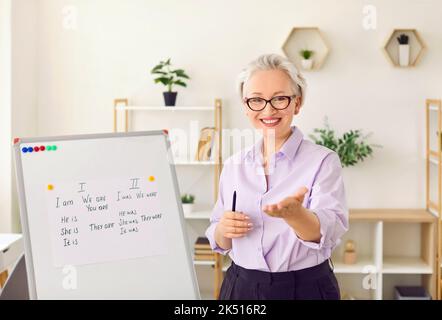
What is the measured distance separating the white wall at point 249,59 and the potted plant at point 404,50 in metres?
0.08

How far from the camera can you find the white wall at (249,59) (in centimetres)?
389

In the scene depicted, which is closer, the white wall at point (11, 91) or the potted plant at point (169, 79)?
the white wall at point (11, 91)

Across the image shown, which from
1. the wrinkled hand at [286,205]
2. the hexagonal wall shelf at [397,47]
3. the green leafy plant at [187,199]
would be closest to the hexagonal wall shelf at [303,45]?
the hexagonal wall shelf at [397,47]

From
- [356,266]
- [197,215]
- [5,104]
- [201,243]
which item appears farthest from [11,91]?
[356,266]

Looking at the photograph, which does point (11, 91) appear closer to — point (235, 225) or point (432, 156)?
point (235, 225)

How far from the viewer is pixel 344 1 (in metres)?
3.87

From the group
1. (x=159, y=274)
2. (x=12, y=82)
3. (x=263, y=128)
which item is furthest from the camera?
(x=12, y=82)

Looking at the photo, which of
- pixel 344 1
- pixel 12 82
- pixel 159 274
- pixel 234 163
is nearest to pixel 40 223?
pixel 159 274

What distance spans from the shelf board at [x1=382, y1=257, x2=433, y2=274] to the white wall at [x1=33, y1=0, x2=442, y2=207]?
1.16 feet

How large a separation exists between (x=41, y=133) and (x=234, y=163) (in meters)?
2.51

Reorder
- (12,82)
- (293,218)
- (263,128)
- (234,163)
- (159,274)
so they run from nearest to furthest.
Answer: (293,218) < (159,274) < (263,128) < (234,163) < (12,82)

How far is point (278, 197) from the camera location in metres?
1.70

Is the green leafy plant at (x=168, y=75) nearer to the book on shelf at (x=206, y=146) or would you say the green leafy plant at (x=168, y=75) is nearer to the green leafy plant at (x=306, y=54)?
the book on shelf at (x=206, y=146)

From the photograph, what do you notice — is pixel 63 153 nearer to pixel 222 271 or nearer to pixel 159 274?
pixel 159 274
